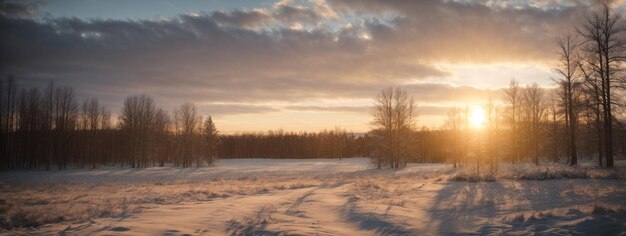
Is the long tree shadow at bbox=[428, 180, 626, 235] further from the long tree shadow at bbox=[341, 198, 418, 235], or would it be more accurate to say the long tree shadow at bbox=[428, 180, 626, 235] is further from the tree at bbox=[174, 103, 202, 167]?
the tree at bbox=[174, 103, 202, 167]

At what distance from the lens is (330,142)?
4552 inches

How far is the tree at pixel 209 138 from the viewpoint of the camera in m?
64.7

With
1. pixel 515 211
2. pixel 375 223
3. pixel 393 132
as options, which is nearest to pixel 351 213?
pixel 375 223

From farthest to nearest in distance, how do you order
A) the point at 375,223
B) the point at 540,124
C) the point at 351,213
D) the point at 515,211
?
the point at 540,124 < the point at 351,213 < the point at 515,211 < the point at 375,223

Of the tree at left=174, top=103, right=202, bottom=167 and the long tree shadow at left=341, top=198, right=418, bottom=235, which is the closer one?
the long tree shadow at left=341, top=198, right=418, bottom=235

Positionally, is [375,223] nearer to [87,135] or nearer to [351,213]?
[351,213]

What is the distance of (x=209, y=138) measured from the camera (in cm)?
6875

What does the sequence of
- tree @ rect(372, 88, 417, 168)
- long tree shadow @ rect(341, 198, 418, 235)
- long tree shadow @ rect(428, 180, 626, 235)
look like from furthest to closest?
1. tree @ rect(372, 88, 417, 168)
2. long tree shadow @ rect(341, 198, 418, 235)
3. long tree shadow @ rect(428, 180, 626, 235)

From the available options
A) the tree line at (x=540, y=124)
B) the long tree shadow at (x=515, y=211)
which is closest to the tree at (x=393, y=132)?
the tree line at (x=540, y=124)

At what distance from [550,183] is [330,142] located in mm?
95992

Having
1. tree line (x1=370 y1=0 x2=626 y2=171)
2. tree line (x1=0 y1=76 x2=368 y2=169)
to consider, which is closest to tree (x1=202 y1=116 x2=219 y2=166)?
tree line (x1=0 y1=76 x2=368 y2=169)

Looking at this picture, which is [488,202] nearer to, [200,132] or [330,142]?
[200,132]

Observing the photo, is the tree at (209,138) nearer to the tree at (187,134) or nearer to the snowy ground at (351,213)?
the tree at (187,134)

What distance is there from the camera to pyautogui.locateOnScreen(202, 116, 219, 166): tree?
64688 millimetres
